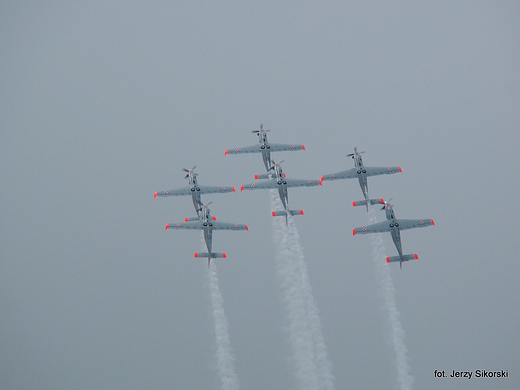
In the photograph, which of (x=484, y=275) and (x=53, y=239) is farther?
(x=53, y=239)

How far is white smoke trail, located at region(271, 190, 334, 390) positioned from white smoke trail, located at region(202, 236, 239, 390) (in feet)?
36.1

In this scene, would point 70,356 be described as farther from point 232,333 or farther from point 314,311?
point 314,311

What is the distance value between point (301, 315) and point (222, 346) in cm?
1438

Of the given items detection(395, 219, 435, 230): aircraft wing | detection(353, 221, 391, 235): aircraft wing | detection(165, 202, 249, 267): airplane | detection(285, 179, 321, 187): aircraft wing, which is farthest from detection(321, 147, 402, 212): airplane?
detection(165, 202, 249, 267): airplane

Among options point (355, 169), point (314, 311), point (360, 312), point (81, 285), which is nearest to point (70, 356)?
point (81, 285)

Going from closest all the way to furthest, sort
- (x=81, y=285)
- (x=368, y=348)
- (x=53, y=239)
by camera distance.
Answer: (x=368, y=348), (x=81, y=285), (x=53, y=239)

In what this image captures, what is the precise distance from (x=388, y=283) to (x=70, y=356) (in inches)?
4470

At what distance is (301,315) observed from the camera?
9644 centimetres

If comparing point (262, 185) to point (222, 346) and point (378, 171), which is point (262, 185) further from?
point (222, 346)

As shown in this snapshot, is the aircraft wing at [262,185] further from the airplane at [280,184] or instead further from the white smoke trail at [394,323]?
the white smoke trail at [394,323]

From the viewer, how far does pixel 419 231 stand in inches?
6476

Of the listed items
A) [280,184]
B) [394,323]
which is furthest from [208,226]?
[394,323]

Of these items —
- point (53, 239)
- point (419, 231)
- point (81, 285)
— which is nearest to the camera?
point (419, 231)

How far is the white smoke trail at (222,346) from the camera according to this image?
95.4 m
